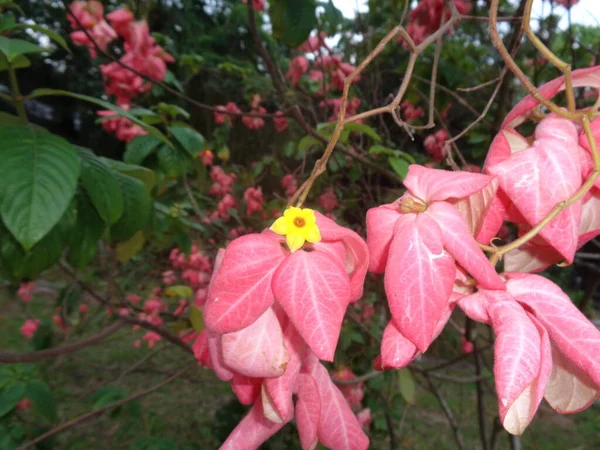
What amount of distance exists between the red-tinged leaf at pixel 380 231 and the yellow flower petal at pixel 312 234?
5cm

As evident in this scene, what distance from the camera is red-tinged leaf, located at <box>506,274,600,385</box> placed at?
0.30m

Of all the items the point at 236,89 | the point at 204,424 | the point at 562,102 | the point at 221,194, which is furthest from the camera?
the point at 236,89

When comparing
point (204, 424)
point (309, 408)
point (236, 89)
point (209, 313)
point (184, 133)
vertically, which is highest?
point (209, 313)

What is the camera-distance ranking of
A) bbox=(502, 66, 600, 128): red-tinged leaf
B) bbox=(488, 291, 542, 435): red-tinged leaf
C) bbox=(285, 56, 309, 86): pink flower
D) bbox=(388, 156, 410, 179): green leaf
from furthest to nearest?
bbox=(285, 56, 309, 86): pink flower, bbox=(388, 156, 410, 179): green leaf, bbox=(502, 66, 600, 128): red-tinged leaf, bbox=(488, 291, 542, 435): red-tinged leaf

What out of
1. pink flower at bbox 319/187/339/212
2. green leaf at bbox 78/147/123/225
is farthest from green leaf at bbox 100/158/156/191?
pink flower at bbox 319/187/339/212

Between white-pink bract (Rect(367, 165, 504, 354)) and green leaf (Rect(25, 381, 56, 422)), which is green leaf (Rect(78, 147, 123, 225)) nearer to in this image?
white-pink bract (Rect(367, 165, 504, 354))

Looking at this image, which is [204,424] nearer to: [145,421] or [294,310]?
[145,421]

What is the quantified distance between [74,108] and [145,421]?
5.12 m

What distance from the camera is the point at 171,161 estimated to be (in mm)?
1261

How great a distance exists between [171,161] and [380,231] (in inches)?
39.6

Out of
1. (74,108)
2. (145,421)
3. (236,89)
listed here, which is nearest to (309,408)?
(145,421)

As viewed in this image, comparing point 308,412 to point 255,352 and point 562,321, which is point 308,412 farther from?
point 562,321

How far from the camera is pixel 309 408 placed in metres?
0.40

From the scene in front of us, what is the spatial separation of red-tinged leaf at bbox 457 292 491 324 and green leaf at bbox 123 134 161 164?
1085 mm
